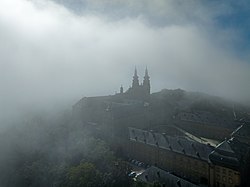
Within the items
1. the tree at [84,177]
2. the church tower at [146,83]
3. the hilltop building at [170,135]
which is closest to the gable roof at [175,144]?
the hilltop building at [170,135]

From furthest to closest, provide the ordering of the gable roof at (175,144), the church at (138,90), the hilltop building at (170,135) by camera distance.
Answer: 1. the church at (138,90)
2. the gable roof at (175,144)
3. the hilltop building at (170,135)

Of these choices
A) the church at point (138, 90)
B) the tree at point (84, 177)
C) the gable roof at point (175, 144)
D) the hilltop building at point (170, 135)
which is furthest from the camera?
the church at point (138, 90)

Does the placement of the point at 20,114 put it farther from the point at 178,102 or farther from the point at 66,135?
the point at 178,102

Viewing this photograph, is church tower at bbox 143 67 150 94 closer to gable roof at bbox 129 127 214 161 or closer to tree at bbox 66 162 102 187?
gable roof at bbox 129 127 214 161

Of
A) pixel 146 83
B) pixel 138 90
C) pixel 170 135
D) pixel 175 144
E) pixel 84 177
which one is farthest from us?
pixel 146 83

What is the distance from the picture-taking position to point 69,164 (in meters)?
51.5

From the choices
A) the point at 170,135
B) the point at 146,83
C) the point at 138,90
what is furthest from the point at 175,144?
the point at 146,83

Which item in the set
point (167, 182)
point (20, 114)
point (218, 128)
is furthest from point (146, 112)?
point (167, 182)

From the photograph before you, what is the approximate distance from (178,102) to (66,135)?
74.0 m

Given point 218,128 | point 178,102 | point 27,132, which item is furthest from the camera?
point 178,102

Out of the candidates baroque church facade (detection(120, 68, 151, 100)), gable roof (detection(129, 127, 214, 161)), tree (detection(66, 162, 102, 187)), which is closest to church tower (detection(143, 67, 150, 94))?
baroque church facade (detection(120, 68, 151, 100))

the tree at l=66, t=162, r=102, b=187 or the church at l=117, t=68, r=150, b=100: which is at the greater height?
the church at l=117, t=68, r=150, b=100

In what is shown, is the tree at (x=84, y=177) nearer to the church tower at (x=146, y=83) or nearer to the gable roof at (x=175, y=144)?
the gable roof at (x=175, y=144)

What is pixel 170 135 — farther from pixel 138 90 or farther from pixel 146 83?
pixel 146 83
